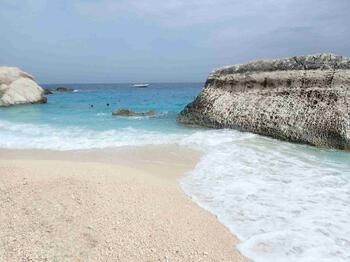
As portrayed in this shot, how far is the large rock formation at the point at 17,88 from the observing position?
36.2 m

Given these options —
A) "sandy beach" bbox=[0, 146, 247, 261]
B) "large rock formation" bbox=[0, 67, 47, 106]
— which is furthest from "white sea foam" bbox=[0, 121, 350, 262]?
"large rock formation" bbox=[0, 67, 47, 106]

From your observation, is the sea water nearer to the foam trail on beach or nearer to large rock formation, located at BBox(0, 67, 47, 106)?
the foam trail on beach

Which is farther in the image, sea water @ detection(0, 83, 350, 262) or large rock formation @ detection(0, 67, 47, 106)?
large rock formation @ detection(0, 67, 47, 106)

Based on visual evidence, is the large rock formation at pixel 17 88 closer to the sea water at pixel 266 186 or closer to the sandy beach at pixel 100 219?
the sea water at pixel 266 186

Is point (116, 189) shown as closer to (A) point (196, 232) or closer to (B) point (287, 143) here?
(A) point (196, 232)

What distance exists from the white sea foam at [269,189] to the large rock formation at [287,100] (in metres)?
0.97

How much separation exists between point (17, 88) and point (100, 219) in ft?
121

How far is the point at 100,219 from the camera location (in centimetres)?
511

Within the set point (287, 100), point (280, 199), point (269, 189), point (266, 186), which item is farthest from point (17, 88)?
point (280, 199)

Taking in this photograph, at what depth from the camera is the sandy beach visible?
436 centimetres

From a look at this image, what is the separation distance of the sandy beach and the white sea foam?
0.45 m

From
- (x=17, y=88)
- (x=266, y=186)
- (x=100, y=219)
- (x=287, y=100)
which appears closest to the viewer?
(x=100, y=219)

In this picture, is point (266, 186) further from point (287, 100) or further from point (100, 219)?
point (287, 100)

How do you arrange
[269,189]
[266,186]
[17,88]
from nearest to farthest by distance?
[269,189] → [266,186] → [17,88]
